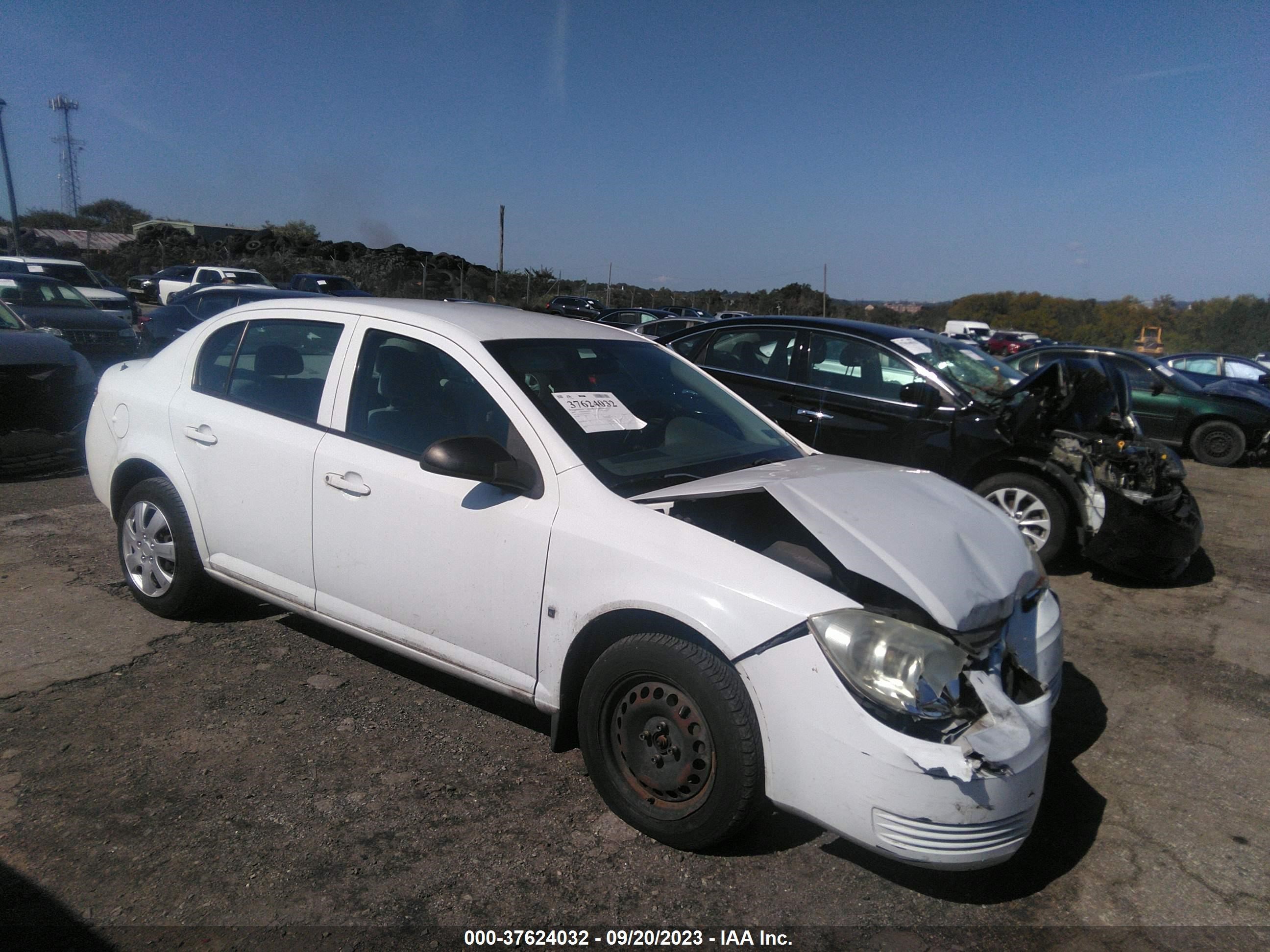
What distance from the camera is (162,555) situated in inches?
165

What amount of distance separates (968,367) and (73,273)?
20.9 m

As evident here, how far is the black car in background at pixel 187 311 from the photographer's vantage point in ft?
48.4

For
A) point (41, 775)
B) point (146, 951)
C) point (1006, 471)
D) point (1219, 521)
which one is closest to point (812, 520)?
point (146, 951)

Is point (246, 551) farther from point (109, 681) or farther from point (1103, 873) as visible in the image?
point (1103, 873)

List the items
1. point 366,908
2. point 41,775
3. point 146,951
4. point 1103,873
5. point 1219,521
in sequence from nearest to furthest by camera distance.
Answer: point 146,951 < point 366,908 < point 1103,873 < point 41,775 < point 1219,521

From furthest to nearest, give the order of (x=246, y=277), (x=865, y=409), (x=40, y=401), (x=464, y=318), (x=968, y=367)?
1. (x=246, y=277)
2. (x=40, y=401)
3. (x=968, y=367)
4. (x=865, y=409)
5. (x=464, y=318)

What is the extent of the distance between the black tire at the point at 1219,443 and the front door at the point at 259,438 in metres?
11.9

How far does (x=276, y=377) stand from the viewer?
393 cm

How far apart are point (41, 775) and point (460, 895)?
5.33 ft

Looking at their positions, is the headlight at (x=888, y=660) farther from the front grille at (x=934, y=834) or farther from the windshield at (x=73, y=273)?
the windshield at (x=73, y=273)

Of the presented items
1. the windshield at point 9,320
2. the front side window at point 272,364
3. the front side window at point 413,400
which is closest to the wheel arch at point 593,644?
the front side window at point 413,400

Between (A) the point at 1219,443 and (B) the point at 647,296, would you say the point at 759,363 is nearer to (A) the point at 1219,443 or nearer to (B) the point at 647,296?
(A) the point at 1219,443

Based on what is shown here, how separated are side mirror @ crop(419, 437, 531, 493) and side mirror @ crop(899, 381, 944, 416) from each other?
4.00 metres

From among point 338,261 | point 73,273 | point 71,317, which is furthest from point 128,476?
point 338,261
